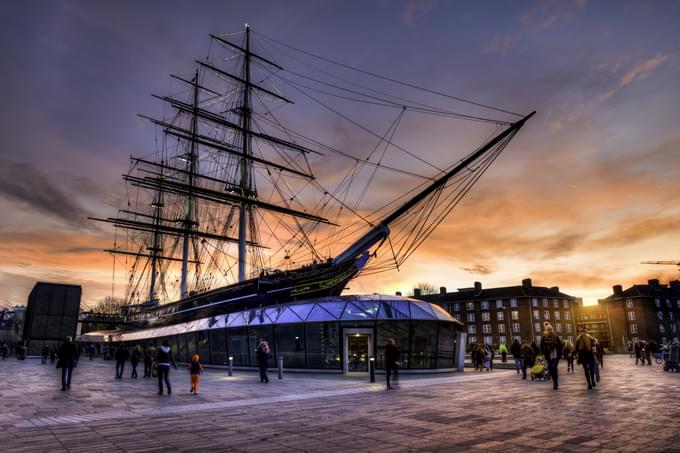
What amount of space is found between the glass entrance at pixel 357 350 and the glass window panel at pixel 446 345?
4283 millimetres

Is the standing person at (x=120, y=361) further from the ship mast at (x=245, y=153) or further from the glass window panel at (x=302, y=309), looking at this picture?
the ship mast at (x=245, y=153)

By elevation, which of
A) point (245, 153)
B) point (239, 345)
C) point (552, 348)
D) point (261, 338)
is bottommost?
point (239, 345)

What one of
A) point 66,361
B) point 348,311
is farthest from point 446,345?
point 66,361

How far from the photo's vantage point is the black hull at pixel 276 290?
29016 mm

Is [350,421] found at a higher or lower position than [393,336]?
lower

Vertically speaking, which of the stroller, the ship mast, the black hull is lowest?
the stroller

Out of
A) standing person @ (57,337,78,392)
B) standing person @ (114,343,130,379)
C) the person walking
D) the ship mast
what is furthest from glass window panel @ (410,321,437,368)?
the ship mast

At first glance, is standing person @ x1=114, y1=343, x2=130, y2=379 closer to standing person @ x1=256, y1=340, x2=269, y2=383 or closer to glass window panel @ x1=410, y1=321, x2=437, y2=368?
standing person @ x1=256, y1=340, x2=269, y2=383

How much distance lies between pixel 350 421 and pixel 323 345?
15580 millimetres

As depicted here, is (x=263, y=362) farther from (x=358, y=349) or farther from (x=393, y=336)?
(x=393, y=336)

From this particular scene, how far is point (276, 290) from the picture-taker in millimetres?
32531

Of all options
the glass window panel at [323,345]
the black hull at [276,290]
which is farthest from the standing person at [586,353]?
the black hull at [276,290]

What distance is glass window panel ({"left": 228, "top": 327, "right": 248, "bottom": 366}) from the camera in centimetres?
2773

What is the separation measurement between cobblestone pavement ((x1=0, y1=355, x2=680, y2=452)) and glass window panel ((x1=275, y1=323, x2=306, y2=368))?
11.4m
